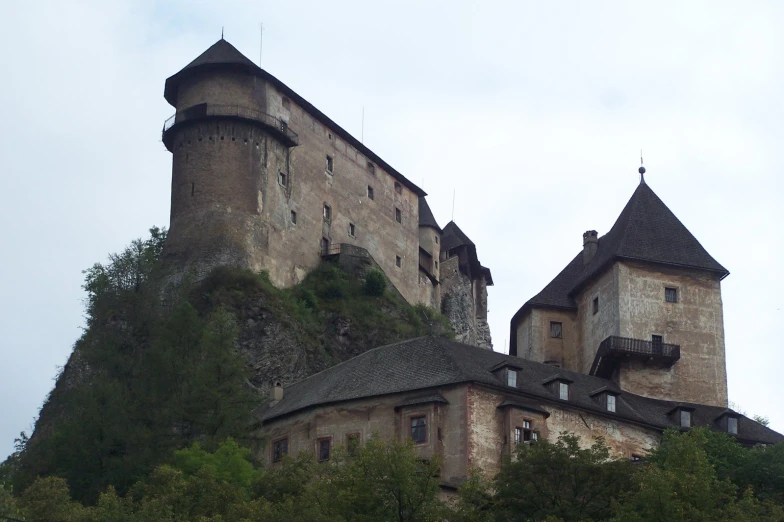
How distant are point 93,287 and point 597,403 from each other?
1037 inches

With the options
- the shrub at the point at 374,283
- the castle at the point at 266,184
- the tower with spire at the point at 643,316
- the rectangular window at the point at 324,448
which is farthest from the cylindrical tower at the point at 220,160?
the rectangular window at the point at 324,448

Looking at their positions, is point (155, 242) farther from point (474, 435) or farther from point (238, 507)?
point (238, 507)

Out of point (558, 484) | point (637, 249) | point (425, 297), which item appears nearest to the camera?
point (558, 484)

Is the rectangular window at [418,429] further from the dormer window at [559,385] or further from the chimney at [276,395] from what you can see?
the chimney at [276,395]

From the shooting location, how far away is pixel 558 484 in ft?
147

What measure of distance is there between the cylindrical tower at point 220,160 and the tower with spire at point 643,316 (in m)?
16.0

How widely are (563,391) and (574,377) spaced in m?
4.58

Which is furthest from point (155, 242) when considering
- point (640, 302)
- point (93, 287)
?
point (640, 302)

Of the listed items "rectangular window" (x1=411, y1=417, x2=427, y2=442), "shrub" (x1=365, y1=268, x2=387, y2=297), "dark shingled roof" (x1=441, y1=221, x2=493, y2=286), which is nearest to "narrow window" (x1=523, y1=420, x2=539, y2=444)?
"rectangular window" (x1=411, y1=417, x2=427, y2=442)

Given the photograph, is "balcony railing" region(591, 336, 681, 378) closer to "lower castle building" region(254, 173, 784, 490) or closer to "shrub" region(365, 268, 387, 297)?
"lower castle building" region(254, 173, 784, 490)

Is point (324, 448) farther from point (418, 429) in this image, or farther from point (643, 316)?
point (643, 316)

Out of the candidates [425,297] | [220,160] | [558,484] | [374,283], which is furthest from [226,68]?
[558,484]

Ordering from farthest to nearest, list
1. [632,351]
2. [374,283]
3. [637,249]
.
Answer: [374,283]
[637,249]
[632,351]

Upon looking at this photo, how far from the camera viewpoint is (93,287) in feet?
230
